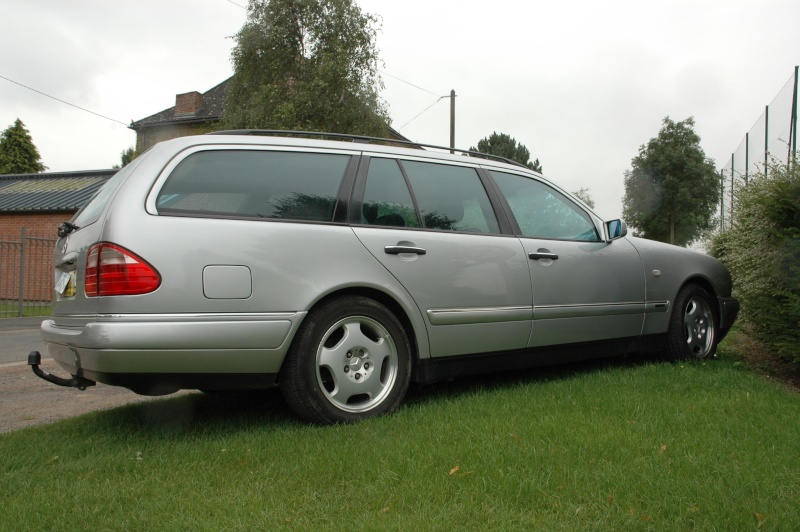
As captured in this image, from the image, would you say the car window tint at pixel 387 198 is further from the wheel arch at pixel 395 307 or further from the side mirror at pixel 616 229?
the side mirror at pixel 616 229

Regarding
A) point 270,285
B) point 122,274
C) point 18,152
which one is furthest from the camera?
point 18,152

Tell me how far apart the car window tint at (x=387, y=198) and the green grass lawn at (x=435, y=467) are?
45.3 inches

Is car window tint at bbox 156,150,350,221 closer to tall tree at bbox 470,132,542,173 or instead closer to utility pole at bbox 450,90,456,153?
utility pole at bbox 450,90,456,153

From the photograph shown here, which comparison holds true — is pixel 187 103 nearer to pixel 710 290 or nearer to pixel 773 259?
pixel 710 290

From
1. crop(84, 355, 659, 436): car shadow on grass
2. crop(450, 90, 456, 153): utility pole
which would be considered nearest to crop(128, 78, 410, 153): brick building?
crop(450, 90, 456, 153): utility pole

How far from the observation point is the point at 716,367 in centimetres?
541

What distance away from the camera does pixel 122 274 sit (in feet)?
10.8

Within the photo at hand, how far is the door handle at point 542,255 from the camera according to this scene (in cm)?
471

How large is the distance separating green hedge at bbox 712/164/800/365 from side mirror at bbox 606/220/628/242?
1.19 m

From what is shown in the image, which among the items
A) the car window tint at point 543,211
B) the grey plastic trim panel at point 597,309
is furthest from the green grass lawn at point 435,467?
the car window tint at point 543,211

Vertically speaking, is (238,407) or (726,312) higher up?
(726,312)

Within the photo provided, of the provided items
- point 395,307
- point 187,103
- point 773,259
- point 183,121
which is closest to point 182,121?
point 183,121

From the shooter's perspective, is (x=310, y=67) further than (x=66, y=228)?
Yes

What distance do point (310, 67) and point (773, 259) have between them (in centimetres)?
2146
